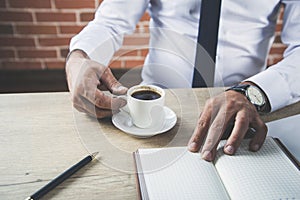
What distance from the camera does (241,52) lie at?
104 centimetres

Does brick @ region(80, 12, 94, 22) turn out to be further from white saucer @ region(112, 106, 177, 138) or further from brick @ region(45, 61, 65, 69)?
white saucer @ region(112, 106, 177, 138)

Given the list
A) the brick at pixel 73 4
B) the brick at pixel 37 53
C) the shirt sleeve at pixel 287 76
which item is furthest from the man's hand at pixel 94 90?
the brick at pixel 37 53

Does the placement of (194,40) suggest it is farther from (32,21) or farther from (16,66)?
(16,66)

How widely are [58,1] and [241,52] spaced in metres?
1.03

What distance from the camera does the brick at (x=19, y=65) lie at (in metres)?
1.85

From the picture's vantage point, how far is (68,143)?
653mm

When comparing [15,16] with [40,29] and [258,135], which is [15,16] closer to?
[40,29]

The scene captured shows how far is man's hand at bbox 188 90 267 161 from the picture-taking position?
62cm

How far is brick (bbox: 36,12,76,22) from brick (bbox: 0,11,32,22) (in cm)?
5

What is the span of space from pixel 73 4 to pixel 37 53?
337mm

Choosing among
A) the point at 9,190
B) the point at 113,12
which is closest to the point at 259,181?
the point at 9,190

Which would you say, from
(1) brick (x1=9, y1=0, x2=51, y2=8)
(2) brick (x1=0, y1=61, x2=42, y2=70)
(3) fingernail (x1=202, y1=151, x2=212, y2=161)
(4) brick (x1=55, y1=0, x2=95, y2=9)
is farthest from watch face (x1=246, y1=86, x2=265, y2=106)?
(2) brick (x1=0, y1=61, x2=42, y2=70)

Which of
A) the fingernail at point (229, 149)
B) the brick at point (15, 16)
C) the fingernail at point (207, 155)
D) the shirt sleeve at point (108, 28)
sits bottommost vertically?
the brick at point (15, 16)

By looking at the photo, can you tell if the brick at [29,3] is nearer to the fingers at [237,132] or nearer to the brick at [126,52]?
the brick at [126,52]
